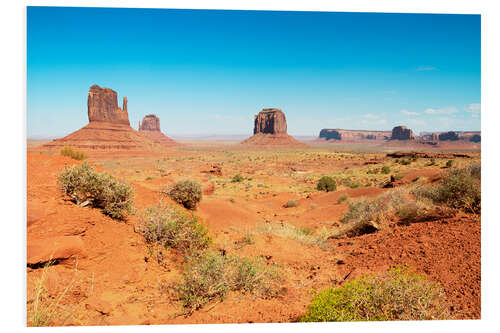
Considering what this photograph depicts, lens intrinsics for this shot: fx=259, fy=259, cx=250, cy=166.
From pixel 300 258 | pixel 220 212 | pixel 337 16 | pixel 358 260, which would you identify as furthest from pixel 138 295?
pixel 220 212

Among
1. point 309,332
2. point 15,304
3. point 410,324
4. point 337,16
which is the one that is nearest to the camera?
point 410,324

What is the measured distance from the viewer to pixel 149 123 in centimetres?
14588

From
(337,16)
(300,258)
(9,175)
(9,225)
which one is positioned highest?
(337,16)

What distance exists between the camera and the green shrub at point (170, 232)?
536 centimetres

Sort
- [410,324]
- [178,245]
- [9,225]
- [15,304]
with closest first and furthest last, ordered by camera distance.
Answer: [410,324] < [15,304] < [9,225] < [178,245]

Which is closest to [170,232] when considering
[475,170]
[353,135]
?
[475,170]

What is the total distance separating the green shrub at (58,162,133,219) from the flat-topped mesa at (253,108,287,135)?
4546 inches

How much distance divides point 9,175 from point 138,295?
8.75ft

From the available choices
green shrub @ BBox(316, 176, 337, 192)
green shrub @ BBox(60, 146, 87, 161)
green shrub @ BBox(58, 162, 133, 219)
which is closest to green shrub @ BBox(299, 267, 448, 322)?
green shrub @ BBox(58, 162, 133, 219)

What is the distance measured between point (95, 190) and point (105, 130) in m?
79.1

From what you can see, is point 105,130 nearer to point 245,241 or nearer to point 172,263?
point 245,241

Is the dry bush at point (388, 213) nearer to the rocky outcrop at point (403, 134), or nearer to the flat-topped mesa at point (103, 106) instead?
the flat-topped mesa at point (103, 106)

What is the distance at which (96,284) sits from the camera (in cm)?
388

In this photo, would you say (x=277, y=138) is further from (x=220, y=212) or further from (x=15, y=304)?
(x=15, y=304)
